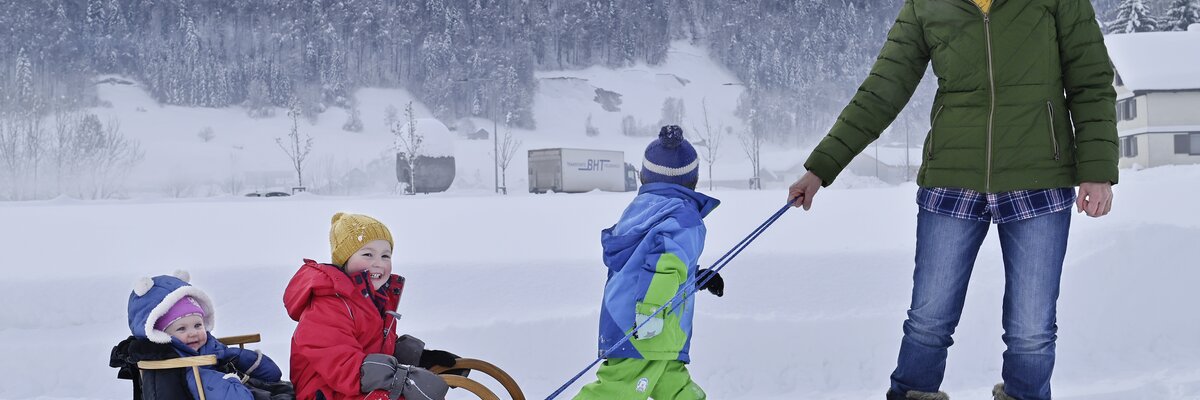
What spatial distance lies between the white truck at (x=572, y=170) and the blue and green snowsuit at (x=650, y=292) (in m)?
35.6

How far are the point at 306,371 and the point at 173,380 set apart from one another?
0.39 m

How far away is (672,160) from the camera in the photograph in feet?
11.0

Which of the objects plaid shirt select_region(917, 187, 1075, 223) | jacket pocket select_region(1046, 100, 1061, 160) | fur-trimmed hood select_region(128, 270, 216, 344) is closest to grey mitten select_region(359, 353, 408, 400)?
fur-trimmed hood select_region(128, 270, 216, 344)

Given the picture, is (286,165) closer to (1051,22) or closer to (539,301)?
(539,301)

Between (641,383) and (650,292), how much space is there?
14.6 inches

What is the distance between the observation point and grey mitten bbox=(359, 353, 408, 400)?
271 cm

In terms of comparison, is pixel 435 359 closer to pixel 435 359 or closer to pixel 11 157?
pixel 435 359

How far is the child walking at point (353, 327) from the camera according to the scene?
273 cm

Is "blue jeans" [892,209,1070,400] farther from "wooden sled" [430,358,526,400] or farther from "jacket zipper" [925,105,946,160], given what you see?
"wooden sled" [430,358,526,400]

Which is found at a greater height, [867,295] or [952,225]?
[952,225]

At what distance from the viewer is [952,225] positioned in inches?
114

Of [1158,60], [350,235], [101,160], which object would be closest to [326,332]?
[350,235]

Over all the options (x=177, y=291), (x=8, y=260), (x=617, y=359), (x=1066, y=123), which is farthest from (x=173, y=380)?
(x=8, y=260)

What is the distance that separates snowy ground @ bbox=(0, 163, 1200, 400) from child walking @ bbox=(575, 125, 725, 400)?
7.22 feet
